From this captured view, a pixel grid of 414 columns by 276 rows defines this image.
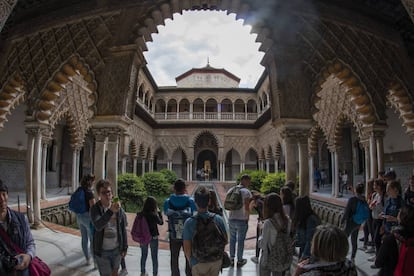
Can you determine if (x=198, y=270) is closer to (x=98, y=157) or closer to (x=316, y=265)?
(x=316, y=265)

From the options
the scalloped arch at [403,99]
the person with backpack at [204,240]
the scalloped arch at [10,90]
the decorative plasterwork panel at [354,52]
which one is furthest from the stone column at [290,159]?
the scalloped arch at [10,90]

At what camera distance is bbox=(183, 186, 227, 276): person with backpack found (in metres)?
2.79

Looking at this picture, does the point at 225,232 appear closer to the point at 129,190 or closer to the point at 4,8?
the point at 4,8

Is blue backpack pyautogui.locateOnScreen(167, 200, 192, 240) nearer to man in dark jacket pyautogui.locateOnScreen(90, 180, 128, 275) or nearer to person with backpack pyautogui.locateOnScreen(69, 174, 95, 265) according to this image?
man in dark jacket pyautogui.locateOnScreen(90, 180, 128, 275)

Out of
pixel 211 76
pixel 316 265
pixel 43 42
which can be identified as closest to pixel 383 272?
pixel 316 265

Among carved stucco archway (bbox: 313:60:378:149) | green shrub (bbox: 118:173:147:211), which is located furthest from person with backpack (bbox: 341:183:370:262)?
green shrub (bbox: 118:173:147:211)

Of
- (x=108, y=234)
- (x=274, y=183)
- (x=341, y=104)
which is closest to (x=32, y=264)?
(x=108, y=234)

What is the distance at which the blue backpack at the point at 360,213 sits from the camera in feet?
16.0

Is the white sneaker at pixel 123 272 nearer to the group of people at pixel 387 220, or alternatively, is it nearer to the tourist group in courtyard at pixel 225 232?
the tourist group in courtyard at pixel 225 232

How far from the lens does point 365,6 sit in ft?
21.0

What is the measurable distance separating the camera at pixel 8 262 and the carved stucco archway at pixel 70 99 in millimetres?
4370

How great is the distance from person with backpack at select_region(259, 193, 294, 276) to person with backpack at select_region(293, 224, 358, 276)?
45.6 inches

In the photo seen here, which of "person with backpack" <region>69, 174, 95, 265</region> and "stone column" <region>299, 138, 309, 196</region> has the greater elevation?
"stone column" <region>299, 138, 309, 196</region>

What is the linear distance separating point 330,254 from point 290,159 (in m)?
4.64
